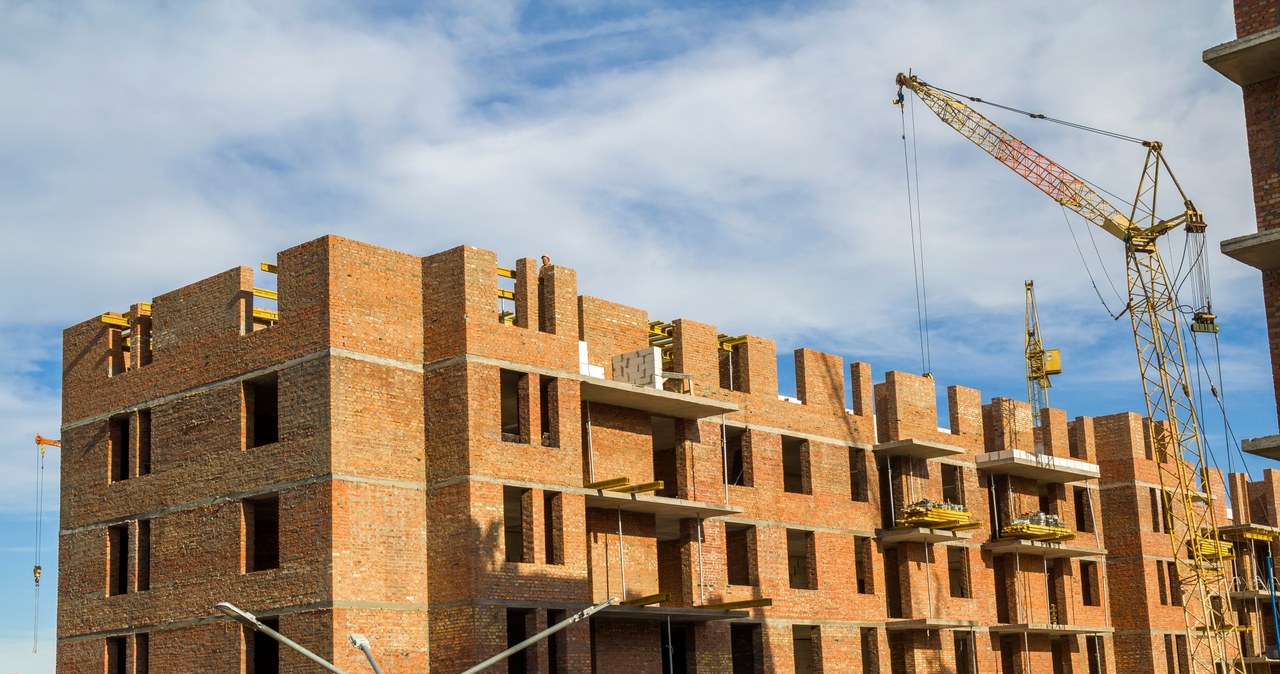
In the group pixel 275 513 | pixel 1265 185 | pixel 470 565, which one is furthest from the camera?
pixel 275 513

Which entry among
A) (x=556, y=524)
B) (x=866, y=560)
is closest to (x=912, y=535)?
(x=866, y=560)

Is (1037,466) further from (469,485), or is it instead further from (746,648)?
(469,485)

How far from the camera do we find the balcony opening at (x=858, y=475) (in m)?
56.7

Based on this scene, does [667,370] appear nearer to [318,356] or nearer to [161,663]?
[318,356]

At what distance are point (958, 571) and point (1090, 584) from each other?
6730 mm

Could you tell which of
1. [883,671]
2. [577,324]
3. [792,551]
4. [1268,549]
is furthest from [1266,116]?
[1268,549]

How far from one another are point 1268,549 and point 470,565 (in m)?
54.9

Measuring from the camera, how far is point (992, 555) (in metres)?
61.8

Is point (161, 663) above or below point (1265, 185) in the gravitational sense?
below

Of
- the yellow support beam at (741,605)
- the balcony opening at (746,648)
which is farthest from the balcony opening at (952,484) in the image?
the yellow support beam at (741,605)

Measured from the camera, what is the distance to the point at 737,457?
2128 inches

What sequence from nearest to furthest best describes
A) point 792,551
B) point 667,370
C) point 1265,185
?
point 1265,185 < point 667,370 < point 792,551

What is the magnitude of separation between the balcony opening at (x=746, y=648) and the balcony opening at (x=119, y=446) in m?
19.4

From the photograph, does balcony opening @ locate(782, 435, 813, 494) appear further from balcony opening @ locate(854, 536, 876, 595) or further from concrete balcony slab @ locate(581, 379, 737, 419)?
concrete balcony slab @ locate(581, 379, 737, 419)
